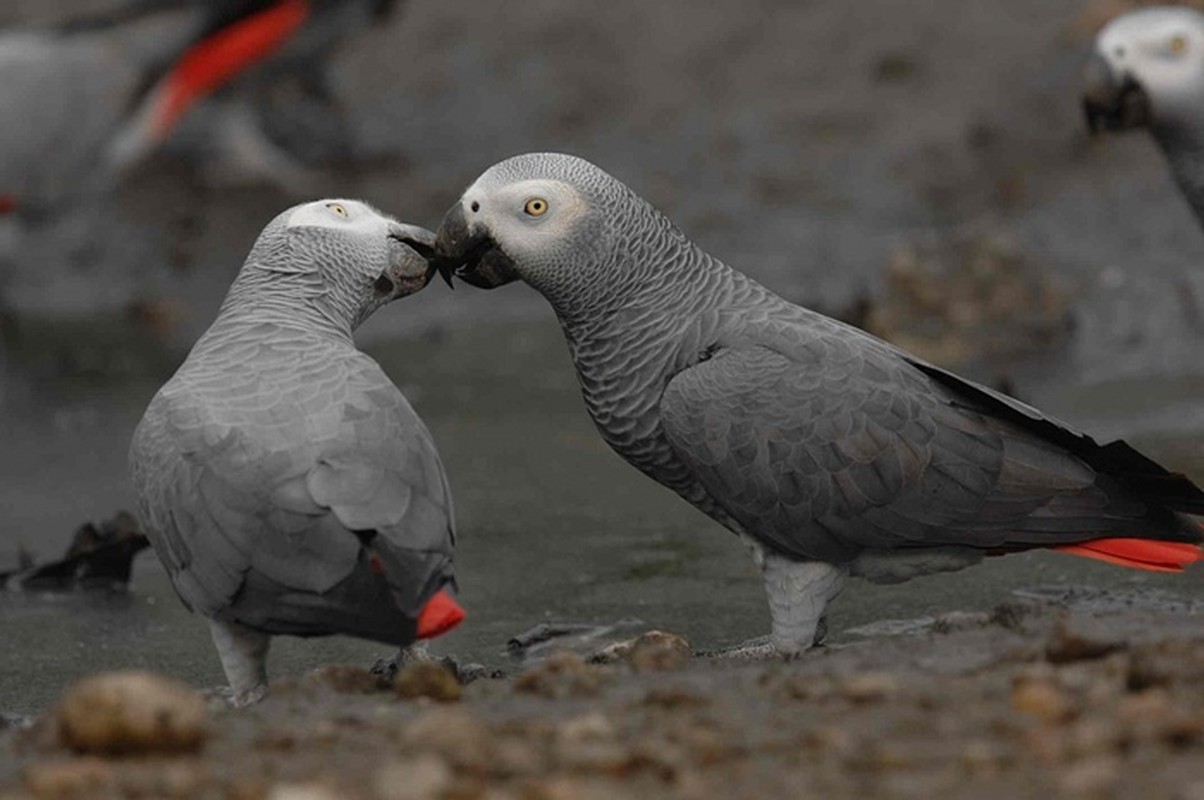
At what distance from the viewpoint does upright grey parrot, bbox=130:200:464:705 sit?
3.84 meters

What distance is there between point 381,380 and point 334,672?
0.74 m

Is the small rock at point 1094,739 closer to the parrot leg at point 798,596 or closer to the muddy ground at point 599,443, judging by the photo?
the muddy ground at point 599,443

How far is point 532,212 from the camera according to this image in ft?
15.3

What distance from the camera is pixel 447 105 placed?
11281 mm

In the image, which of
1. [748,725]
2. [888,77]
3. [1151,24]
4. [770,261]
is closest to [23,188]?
[770,261]

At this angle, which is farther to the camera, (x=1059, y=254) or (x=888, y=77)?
(x=888, y=77)

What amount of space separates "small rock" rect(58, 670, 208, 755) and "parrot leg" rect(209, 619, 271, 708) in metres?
1.00

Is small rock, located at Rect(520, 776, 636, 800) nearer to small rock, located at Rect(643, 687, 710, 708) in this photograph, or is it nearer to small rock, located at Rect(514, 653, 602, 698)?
small rock, located at Rect(643, 687, 710, 708)

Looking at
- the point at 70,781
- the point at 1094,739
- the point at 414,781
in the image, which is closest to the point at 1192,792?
the point at 1094,739

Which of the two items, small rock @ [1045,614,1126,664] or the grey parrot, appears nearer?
small rock @ [1045,614,1126,664]

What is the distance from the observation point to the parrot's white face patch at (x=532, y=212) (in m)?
4.64

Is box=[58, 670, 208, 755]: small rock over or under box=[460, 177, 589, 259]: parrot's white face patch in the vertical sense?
under

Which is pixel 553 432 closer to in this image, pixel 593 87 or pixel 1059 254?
pixel 1059 254

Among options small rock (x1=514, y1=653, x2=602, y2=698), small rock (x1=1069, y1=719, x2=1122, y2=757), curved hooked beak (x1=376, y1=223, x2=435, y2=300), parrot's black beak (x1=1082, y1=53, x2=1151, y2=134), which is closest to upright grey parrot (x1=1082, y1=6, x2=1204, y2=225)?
parrot's black beak (x1=1082, y1=53, x2=1151, y2=134)
